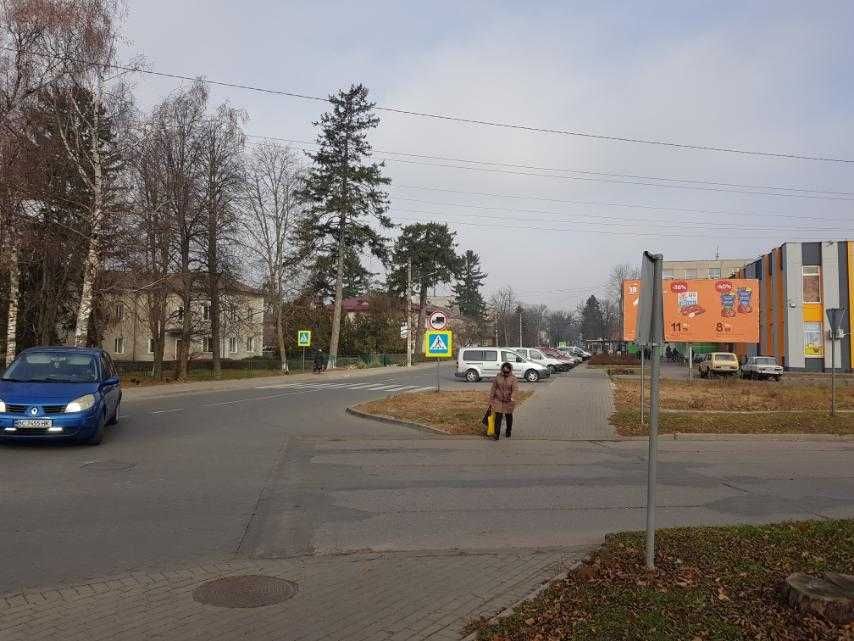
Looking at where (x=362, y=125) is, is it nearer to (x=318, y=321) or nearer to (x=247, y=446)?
(x=318, y=321)

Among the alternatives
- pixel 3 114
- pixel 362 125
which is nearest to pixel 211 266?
pixel 3 114

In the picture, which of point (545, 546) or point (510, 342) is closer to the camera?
point (545, 546)

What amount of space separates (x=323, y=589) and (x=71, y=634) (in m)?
1.62

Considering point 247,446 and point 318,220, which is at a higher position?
point 318,220

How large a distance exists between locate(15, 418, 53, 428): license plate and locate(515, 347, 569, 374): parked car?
30130mm

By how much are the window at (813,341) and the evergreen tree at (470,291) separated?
2341 inches

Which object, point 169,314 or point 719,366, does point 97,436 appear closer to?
point 169,314

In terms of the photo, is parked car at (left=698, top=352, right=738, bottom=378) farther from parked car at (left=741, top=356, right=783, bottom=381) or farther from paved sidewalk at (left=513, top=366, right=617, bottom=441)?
paved sidewalk at (left=513, top=366, right=617, bottom=441)

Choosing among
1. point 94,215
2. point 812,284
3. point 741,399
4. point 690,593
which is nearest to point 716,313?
point 812,284

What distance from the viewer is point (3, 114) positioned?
2388 cm

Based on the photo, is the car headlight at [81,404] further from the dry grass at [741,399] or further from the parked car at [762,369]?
the parked car at [762,369]

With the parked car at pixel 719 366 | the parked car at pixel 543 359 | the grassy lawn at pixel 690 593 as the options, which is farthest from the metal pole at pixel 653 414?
the parked car at pixel 719 366

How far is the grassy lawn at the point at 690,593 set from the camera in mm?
3670

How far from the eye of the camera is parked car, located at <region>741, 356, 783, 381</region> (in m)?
36.2
